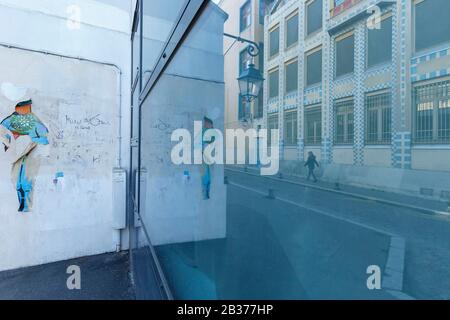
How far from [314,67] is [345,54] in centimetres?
7

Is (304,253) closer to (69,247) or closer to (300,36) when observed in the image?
(300,36)

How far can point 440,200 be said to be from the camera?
41 centimetres

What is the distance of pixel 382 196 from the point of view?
456 mm

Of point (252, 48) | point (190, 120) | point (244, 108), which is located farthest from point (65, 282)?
point (252, 48)

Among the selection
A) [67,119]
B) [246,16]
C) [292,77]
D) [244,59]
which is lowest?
[292,77]

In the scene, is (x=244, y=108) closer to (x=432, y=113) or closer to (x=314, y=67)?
(x=314, y=67)

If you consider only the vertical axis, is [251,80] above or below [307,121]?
above

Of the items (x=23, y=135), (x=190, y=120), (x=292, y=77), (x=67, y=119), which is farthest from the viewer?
(x=67, y=119)

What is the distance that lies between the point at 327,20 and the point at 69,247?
13.1 feet

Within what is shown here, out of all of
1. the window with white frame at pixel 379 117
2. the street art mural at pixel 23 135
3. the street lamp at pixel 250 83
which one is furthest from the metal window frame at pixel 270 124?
the street art mural at pixel 23 135

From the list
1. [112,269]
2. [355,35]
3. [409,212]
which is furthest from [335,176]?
[112,269]

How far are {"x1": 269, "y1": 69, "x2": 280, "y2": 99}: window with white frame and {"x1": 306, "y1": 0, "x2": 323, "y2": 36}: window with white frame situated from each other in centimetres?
13

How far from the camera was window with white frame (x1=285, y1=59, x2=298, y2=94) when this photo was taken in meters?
0.63

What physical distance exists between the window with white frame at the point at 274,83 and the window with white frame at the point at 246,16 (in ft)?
0.67
